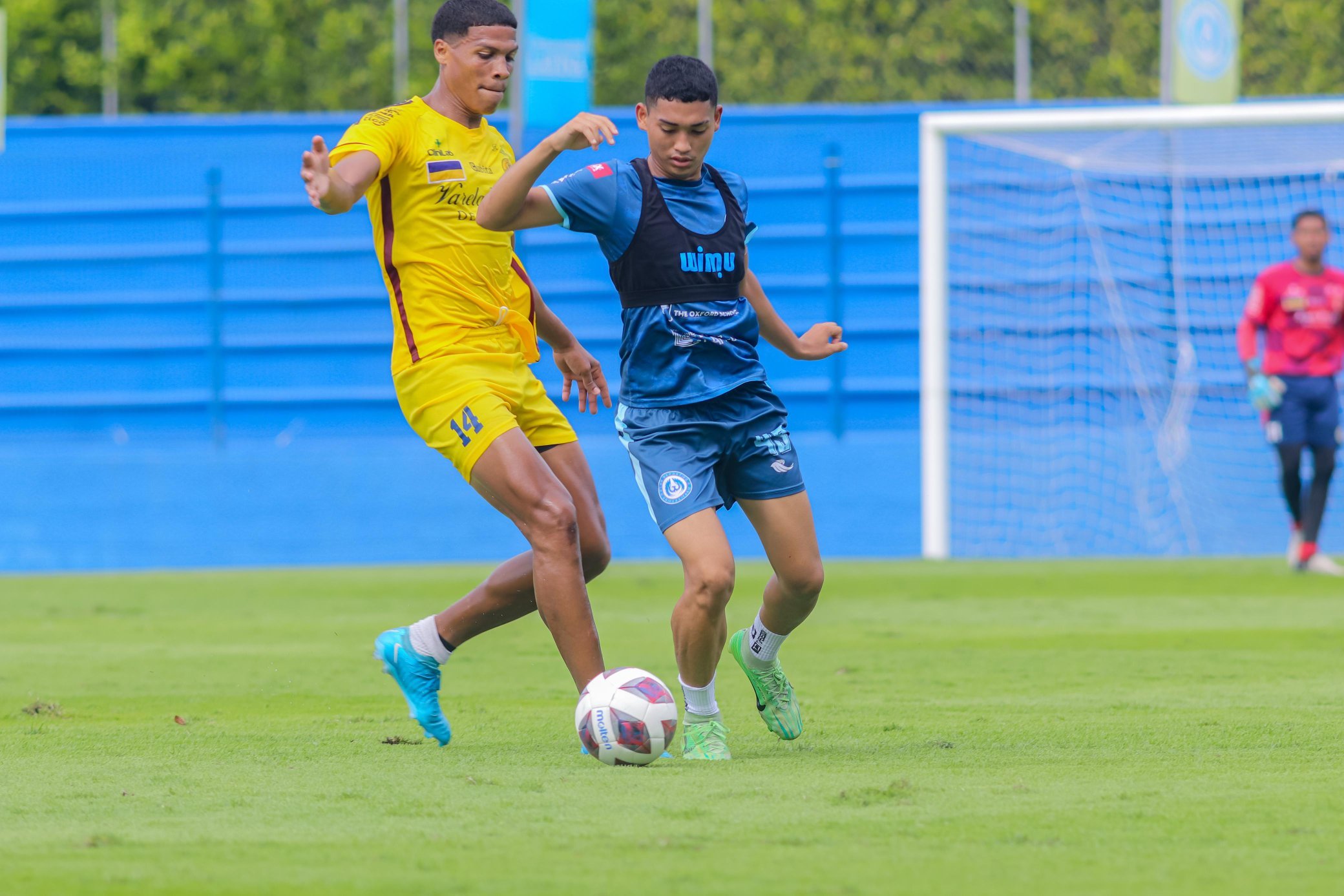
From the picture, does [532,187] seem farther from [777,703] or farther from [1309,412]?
[1309,412]

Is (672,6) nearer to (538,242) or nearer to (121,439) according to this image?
(538,242)

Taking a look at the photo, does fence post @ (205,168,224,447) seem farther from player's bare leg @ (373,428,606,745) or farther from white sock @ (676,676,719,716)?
white sock @ (676,676,719,716)

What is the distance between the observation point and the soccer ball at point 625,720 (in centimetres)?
479

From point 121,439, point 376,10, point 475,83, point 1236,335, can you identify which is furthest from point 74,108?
point 475,83

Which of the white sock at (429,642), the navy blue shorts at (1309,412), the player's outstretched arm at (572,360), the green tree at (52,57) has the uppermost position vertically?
the green tree at (52,57)

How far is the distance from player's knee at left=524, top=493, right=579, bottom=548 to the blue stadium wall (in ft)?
31.0

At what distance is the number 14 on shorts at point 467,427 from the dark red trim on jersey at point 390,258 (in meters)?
0.34

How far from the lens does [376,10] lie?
18.8 meters

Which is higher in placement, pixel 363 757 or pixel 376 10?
pixel 376 10

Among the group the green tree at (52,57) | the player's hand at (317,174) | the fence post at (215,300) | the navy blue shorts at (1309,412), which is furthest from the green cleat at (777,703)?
the green tree at (52,57)

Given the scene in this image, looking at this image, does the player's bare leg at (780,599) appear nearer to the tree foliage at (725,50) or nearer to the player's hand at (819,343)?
the player's hand at (819,343)

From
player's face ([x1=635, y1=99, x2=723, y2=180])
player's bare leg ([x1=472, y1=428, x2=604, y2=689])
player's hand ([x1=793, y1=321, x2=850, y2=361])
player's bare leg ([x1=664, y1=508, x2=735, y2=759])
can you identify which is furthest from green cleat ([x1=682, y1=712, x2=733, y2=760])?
player's face ([x1=635, y1=99, x2=723, y2=180])

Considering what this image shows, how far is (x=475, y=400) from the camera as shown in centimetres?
534

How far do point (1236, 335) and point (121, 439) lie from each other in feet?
33.0
